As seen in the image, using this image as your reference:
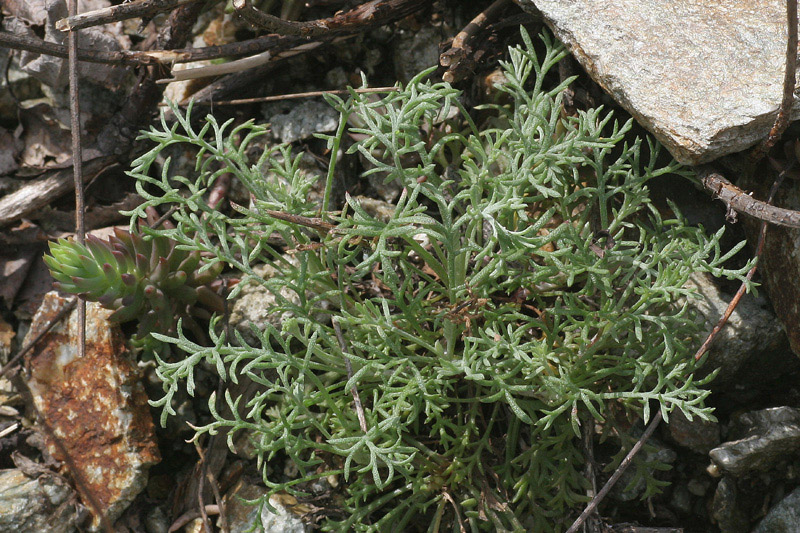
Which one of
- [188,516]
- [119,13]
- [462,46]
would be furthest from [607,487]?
[119,13]

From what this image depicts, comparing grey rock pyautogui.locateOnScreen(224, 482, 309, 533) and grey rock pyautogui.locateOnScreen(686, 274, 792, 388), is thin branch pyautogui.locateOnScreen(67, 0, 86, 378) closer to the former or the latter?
grey rock pyautogui.locateOnScreen(224, 482, 309, 533)

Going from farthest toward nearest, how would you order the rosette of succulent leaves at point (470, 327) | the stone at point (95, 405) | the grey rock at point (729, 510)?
the stone at point (95, 405) → the grey rock at point (729, 510) → the rosette of succulent leaves at point (470, 327)

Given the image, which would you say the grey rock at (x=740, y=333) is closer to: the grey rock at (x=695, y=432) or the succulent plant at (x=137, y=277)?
the grey rock at (x=695, y=432)

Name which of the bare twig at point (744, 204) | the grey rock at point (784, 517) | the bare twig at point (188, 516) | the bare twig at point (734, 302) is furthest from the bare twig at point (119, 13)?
the grey rock at point (784, 517)

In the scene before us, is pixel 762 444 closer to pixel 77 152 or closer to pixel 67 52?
pixel 77 152

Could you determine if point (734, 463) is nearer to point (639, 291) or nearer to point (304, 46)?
point (639, 291)

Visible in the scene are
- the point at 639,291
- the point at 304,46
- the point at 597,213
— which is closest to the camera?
the point at 639,291

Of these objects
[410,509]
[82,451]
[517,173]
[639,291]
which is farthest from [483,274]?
[82,451]

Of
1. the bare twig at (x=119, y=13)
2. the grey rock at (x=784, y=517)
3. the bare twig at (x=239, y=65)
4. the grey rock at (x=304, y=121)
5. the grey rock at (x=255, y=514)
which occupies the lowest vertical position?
the grey rock at (x=255, y=514)
